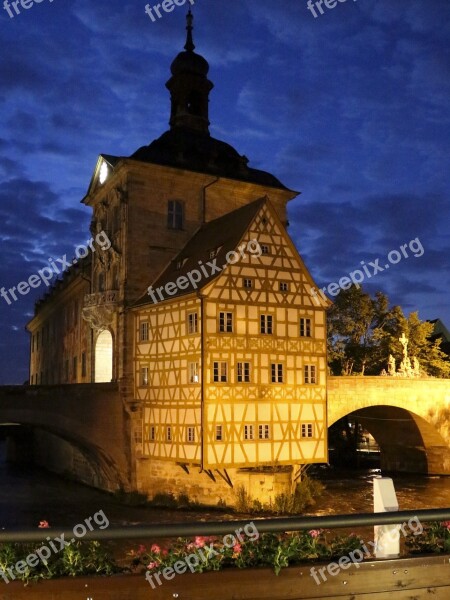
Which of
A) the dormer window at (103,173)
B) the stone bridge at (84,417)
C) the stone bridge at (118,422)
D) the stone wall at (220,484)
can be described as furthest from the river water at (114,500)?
the dormer window at (103,173)

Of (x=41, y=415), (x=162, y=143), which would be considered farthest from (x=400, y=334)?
(x=41, y=415)

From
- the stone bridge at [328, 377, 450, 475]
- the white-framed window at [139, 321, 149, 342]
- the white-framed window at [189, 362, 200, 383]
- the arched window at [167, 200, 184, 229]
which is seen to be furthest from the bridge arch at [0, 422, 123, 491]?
the stone bridge at [328, 377, 450, 475]

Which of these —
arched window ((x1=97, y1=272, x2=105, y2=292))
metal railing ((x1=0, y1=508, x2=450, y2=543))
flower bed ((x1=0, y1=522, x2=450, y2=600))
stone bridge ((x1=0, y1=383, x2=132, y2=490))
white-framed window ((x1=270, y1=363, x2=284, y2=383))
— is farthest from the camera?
arched window ((x1=97, y1=272, x2=105, y2=292))

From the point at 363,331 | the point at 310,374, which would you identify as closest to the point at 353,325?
the point at 363,331

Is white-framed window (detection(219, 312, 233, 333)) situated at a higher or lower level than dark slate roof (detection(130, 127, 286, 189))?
lower

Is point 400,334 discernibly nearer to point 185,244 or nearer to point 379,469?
point 379,469

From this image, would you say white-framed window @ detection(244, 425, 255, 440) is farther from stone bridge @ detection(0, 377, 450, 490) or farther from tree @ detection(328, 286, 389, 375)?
tree @ detection(328, 286, 389, 375)

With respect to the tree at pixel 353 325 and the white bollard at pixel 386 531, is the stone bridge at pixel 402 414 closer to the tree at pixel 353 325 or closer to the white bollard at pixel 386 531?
the tree at pixel 353 325

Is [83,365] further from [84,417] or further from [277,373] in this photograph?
[277,373]

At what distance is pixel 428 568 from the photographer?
233 inches

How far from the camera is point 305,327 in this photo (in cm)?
2909

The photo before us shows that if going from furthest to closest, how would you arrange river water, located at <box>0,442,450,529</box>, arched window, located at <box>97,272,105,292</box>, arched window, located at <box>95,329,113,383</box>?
arched window, located at <box>95,329,113,383</box>, arched window, located at <box>97,272,105,292</box>, river water, located at <box>0,442,450,529</box>

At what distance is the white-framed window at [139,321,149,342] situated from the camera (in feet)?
99.6

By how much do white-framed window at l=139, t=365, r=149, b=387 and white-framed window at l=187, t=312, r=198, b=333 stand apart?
3742 millimetres
